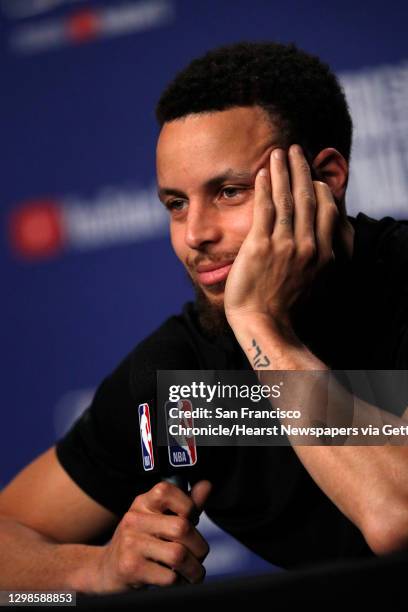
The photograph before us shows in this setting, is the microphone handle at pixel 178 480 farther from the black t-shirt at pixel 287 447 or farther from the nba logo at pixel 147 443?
the black t-shirt at pixel 287 447

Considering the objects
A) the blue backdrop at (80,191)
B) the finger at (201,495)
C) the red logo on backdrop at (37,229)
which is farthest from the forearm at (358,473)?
the red logo on backdrop at (37,229)

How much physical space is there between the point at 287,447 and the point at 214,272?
295 mm

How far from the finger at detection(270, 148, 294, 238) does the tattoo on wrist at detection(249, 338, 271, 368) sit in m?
0.18

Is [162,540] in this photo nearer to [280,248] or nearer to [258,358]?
[258,358]

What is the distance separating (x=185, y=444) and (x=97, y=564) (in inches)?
9.0

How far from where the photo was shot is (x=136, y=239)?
7.47 feet

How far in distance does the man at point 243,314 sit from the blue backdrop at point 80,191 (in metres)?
0.81

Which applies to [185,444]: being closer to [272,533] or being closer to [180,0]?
[272,533]

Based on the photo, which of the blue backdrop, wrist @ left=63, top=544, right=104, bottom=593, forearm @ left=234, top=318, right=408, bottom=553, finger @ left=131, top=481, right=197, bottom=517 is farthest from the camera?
the blue backdrop

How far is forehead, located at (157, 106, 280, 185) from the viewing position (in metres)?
1.26

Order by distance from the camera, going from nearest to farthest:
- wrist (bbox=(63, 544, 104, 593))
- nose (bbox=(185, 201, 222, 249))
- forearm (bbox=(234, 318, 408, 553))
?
forearm (bbox=(234, 318, 408, 553)) < wrist (bbox=(63, 544, 104, 593)) < nose (bbox=(185, 201, 222, 249))

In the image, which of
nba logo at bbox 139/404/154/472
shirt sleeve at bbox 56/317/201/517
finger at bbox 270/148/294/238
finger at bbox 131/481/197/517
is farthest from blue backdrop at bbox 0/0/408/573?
finger at bbox 131/481/197/517

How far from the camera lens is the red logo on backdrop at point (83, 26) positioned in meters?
2.28

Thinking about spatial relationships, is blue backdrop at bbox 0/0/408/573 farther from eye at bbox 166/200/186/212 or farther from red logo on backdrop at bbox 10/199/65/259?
eye at bbox 166/200/186/212
